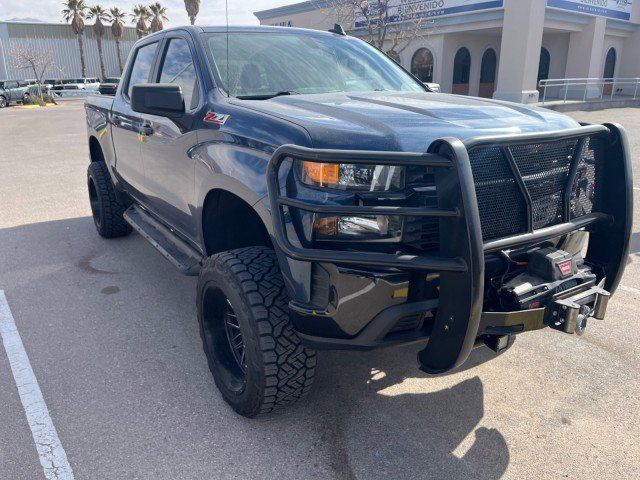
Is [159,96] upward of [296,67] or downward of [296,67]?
downward

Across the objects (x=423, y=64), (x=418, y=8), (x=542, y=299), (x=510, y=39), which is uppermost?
(x=418, y=8)

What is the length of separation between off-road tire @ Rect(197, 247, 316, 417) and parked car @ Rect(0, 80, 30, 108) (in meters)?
38.8

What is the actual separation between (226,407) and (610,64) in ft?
107

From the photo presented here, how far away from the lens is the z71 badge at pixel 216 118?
2970mm

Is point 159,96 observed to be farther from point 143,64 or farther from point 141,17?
point 141,17

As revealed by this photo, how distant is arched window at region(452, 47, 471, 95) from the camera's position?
27.5 metres

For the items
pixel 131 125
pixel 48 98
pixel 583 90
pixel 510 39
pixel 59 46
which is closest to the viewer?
pixel 131 125

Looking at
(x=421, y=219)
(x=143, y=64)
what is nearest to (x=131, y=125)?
(x=143, y=64)

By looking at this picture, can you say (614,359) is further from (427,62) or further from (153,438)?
(427,62)

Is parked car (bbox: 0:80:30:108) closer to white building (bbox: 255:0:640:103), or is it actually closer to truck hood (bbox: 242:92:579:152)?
white building (bbox: 255:0:640:103)

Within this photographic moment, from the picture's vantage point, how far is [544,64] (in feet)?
93.5

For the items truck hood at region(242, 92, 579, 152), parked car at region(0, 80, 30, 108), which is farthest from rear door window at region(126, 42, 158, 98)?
parked car at region(0, 80, 30, 108)

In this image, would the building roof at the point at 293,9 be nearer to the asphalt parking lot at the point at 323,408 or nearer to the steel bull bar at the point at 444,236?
the asphalt parking lot at the point at 323,408

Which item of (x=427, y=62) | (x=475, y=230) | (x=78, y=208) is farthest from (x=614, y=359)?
(x=427, y=62)
